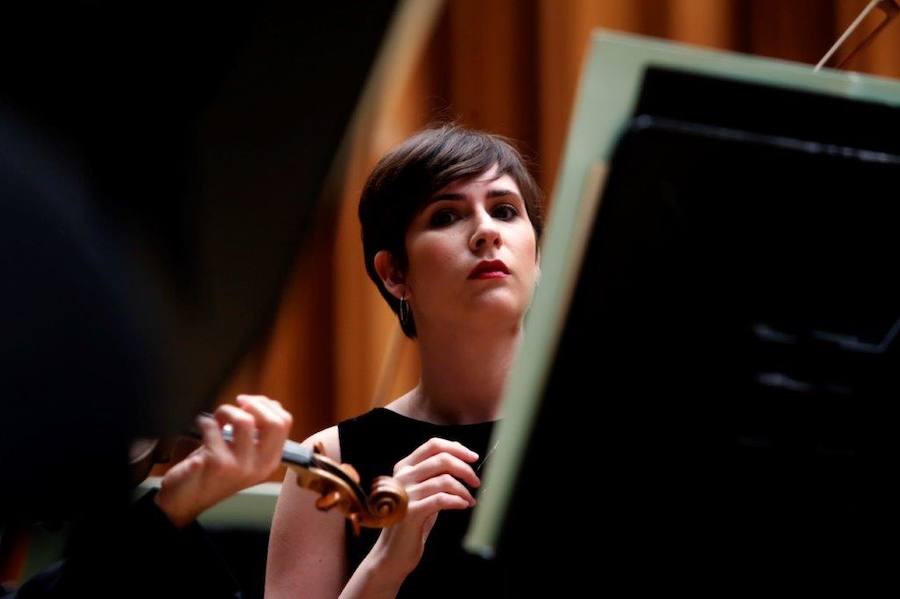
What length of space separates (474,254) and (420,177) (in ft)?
0.37

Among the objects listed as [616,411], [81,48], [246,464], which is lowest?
[246,464]

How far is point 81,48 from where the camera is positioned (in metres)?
0.41

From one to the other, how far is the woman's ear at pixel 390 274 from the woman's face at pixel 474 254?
0.09 feet

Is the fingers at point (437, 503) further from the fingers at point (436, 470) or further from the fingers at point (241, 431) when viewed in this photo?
the fingers at point (241, 431)

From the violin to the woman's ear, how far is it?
0.36 m

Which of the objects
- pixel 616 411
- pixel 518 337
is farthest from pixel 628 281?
pixel 518 337

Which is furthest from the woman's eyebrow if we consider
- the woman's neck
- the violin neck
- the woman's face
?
the violin neck

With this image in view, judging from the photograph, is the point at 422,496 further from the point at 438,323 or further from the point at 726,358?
the point at 726,358

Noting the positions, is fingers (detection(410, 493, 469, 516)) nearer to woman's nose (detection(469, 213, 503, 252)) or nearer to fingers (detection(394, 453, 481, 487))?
fingers (detection(394, 453, 481, 487))

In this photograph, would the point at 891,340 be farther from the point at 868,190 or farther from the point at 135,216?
the point at 135,216

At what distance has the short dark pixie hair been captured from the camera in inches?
36.8

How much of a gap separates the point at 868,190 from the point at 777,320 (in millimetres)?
73

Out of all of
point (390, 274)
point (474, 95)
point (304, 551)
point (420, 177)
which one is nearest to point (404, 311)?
point (390, 274)

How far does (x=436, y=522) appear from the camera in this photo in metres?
0.89
